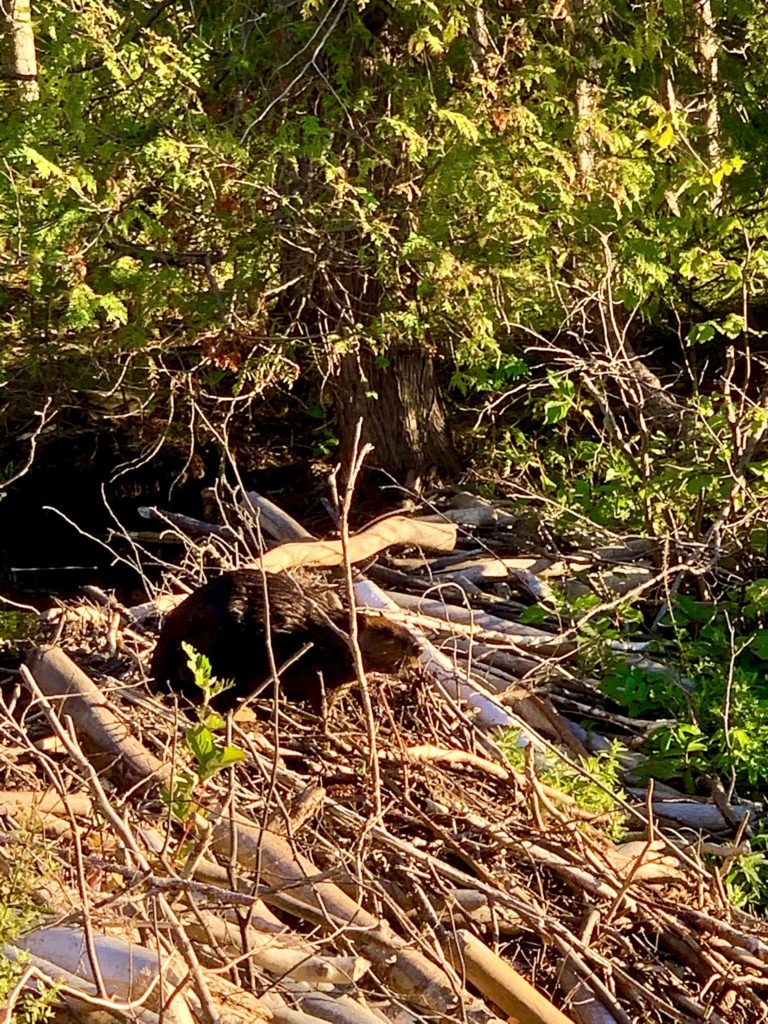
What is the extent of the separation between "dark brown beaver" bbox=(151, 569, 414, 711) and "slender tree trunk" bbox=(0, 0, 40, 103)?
4.01 m

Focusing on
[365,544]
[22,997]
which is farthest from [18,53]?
[22,997]

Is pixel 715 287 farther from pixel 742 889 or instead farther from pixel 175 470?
pixel 742 889

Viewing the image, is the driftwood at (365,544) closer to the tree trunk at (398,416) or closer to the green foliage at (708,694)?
the green foliage at (708,694)

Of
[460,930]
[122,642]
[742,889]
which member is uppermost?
[122,642]

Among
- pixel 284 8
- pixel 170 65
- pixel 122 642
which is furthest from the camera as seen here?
pixel 284 8

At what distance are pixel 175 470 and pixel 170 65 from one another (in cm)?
405

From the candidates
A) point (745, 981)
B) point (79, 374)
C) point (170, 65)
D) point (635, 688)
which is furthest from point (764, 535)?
point (79, 374)

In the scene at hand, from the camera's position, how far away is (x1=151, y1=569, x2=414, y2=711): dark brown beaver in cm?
477

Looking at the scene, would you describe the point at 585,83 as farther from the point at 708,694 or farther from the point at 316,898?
the point at 316,898

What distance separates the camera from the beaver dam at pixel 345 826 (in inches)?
116

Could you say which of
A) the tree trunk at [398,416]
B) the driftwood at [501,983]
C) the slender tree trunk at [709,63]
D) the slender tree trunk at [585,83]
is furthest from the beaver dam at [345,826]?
the slender tree trunk at [709,63]

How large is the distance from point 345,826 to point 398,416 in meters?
6.14

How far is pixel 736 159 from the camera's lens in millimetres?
6453

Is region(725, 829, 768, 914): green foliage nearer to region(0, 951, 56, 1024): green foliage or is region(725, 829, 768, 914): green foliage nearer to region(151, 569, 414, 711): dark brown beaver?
region(151, 569, 414, 711): dark brown beaver
